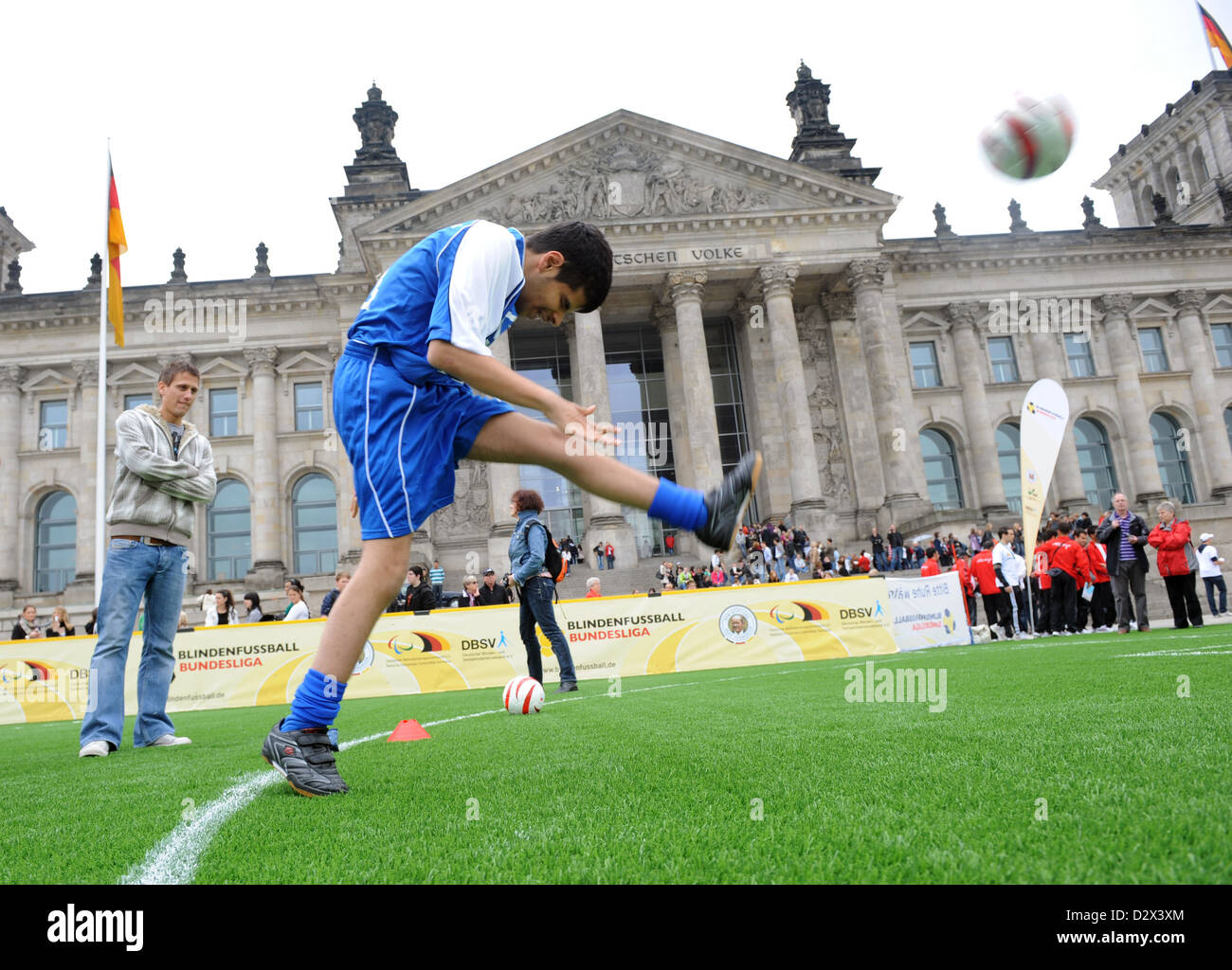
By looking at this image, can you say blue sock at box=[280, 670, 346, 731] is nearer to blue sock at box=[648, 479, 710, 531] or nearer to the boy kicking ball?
the boy kicking ball

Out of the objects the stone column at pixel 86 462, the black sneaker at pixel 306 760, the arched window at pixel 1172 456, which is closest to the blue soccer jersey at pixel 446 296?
the black sneaker at pixel 306 760

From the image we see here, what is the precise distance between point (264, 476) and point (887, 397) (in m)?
27.4

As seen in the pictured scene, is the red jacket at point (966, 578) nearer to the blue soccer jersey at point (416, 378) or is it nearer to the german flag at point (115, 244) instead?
the blue soccer jersey at point (416, 378)

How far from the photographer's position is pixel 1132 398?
137ft

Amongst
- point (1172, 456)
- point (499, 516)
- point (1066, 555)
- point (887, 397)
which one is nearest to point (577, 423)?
point (1066, 555)

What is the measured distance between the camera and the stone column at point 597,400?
33.2 meters

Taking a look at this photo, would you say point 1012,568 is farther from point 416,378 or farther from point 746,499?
point 416,378

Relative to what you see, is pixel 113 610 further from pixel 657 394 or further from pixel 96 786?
pixel 657 394

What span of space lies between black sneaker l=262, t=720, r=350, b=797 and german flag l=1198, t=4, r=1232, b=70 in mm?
14402

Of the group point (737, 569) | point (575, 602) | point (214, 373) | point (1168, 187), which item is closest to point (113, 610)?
point (575, 602)

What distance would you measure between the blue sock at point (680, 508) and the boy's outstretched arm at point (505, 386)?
291 mm

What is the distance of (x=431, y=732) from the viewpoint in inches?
225

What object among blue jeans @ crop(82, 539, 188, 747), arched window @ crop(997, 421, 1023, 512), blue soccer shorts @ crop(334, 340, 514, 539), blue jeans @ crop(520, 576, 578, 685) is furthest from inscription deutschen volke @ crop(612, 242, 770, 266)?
blue soccer shorts @ crop(334, 340, 514, 539)
